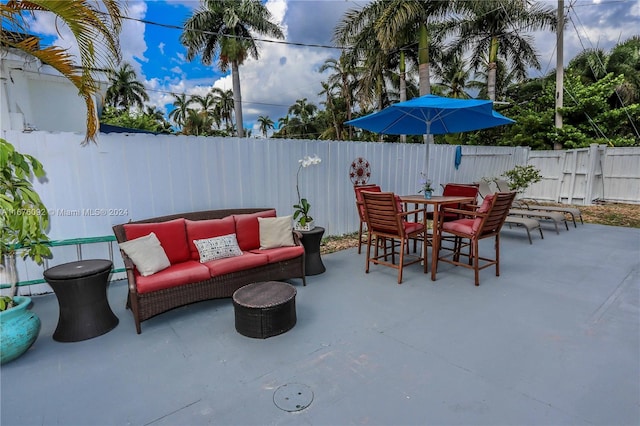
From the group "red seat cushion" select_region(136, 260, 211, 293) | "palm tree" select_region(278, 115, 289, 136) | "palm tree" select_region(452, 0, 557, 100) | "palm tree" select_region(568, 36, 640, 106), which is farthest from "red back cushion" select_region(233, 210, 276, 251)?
"palm tree" select_region(278, 115, 289, 136)

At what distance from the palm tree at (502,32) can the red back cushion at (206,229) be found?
10.6m

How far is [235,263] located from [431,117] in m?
3.79

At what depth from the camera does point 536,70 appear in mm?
12938

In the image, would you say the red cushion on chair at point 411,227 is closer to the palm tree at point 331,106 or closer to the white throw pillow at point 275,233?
the white throw pillow at point 275,233

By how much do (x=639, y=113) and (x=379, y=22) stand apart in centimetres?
1024

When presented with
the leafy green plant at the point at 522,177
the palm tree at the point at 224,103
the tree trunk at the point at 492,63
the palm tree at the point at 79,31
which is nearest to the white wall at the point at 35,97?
the palm tree at the point at 79,31

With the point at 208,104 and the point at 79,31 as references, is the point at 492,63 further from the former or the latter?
the point at 208,104

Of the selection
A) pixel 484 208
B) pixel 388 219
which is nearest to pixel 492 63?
pixel 484 208

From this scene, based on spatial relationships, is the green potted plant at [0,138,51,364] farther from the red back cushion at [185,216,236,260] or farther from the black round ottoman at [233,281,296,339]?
the black round ottoman at [233,281,296,339]

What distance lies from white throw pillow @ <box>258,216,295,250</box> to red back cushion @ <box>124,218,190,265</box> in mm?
831

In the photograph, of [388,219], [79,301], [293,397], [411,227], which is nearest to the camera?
[293,397]

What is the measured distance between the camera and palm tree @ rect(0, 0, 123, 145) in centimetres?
242

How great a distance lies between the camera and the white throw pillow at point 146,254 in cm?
280

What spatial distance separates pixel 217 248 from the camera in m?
3.30
